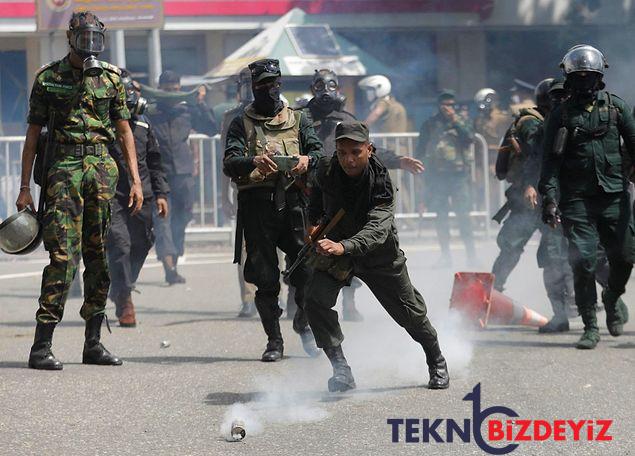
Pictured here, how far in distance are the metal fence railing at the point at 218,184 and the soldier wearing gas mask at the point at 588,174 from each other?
25.3 ft

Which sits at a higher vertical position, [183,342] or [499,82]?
[499,82]

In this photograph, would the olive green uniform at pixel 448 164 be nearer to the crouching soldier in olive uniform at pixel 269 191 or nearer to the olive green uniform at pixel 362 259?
the crouching soldier in olive uniform at pixel 269 191

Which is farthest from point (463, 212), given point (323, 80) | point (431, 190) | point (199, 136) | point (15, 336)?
point (15, 336)

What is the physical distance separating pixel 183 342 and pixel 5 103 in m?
15.2

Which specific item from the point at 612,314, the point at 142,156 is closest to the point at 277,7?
the point at 142,156

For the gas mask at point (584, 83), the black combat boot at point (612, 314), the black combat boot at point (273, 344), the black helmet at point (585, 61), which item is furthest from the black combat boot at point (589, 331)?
the black combat boot at point (273, 344)

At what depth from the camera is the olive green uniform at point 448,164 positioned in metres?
14.9

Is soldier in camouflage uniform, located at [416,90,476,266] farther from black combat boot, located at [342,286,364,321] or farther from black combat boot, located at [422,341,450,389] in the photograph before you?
black combat boot, located at [422,341,450,389]

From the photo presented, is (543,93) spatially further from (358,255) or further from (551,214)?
(358,255)

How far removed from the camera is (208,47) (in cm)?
2459

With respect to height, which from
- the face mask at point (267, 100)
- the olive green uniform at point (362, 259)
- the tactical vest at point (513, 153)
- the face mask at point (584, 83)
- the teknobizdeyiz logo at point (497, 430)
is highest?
the face mask at point (584, 83)

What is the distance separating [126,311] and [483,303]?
261 centimetres

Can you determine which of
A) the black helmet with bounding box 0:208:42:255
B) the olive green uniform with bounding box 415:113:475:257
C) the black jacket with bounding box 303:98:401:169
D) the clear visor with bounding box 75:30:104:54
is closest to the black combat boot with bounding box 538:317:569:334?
the black jacket with bounding box 303:98:401:169

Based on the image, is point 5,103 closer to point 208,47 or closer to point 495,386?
point 208,47
